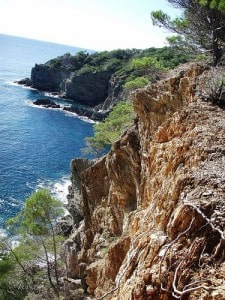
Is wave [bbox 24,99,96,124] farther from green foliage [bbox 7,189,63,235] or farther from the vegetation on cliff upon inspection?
green foliage [bbox 7,189,63,235]

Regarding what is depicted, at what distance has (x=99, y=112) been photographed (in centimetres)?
9056

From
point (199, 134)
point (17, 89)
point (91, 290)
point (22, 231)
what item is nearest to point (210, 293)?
point (199, 134)

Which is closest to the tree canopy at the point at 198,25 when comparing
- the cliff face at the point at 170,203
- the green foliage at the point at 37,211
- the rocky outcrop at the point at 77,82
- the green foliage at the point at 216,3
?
the green foliage at the point at 216,3

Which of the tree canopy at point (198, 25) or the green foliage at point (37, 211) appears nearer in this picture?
the tree canopy at point (198, 25)

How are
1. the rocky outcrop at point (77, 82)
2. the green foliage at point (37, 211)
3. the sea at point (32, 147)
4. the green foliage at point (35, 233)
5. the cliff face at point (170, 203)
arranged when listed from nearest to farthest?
1. the cliff face at point (170, 203)
2. the green foliage at point (37, 211)
3. the green foliage at point (35, 233)
4. the sea at point (32, 147)
5. the rocky outcrop at point (77, 82)

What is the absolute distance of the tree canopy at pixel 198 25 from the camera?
2036 centimetres

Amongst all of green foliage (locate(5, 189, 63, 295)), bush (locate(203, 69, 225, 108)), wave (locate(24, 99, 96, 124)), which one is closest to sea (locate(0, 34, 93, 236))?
wave (locate(24, 99, 96, 124))

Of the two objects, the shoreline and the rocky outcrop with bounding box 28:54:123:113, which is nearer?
the shoreline

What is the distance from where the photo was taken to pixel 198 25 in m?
22.0

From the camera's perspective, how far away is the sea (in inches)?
1937

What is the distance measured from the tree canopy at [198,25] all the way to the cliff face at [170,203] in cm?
438

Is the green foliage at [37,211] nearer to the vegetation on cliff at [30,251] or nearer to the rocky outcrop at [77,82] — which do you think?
the vegetation on cliff at [30,251]

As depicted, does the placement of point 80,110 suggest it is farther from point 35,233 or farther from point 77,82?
point 35,233

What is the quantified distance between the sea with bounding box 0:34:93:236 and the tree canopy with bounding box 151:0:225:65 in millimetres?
27393
